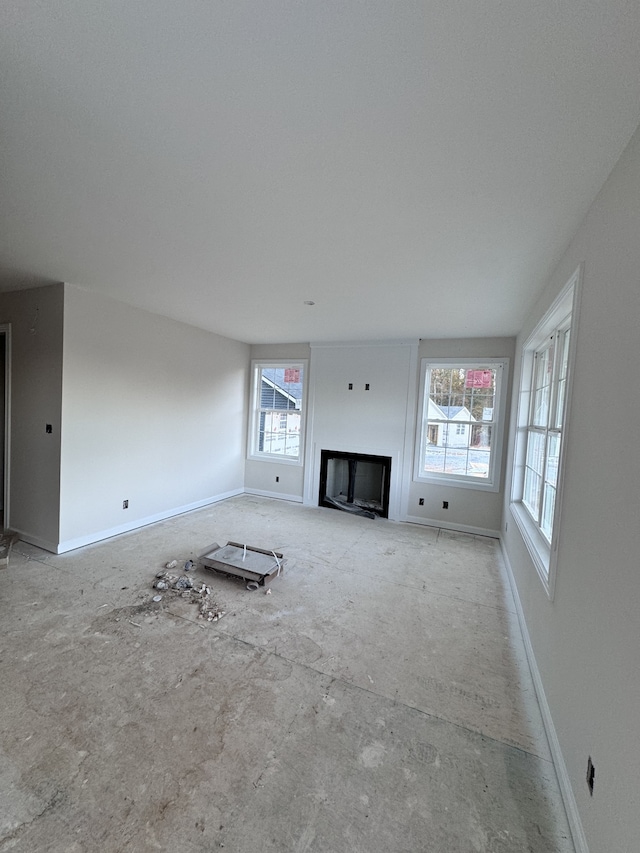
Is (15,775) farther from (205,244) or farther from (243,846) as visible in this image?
(205,244)

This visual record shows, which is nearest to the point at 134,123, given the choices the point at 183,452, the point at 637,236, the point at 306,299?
the point at 637,236

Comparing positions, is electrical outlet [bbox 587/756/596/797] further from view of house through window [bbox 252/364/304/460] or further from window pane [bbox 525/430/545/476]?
view of house through window [bbox 252/364/304/460]

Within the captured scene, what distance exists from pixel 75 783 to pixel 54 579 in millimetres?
1933

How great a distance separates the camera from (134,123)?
1.31 metres

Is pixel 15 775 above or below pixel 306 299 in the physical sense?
below

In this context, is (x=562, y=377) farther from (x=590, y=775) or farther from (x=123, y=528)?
(x=123, y=528)

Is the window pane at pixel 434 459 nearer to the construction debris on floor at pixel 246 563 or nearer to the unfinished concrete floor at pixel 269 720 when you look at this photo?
the unfinished concrete floor at pixel 269 720

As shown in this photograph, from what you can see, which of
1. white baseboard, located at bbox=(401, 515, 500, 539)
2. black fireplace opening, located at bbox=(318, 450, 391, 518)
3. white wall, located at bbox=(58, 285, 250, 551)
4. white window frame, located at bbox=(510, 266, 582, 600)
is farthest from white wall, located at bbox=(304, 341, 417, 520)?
white window frame, located at bbox=(510, 266, 582, 600)

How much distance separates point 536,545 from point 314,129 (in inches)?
106

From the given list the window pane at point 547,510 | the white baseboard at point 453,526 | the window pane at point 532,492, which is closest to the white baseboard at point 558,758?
the window pane at point 547,510

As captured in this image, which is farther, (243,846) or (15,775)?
(15,775)

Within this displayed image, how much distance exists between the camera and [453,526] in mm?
4660

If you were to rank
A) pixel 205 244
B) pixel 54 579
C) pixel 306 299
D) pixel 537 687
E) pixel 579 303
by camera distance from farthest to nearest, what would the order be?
pixel 306 299, pixel 54 579, pixel 205 244, pixel 537 687, pixel 579 303

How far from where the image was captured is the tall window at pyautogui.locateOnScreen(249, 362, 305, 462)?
5.72 meters
